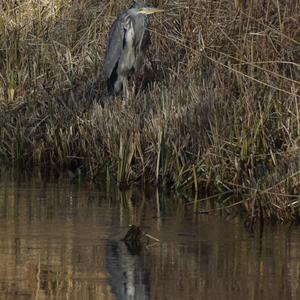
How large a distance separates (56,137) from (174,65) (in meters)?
1.81

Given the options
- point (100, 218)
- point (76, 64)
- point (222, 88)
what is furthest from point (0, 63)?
point (100, 218)

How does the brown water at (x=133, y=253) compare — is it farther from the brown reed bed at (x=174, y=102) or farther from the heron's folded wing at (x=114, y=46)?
the heron's folded wing at (x=114, y=46)

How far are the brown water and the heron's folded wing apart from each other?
10.8 ft

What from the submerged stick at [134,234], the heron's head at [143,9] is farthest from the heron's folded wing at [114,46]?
the submerged stick at [134,234]

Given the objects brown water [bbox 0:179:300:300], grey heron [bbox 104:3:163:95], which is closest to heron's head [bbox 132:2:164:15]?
grey heron [bbox 104:3:163:95]

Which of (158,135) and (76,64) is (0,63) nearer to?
(76,64)

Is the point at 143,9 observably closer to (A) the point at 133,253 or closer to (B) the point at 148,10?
(B) the point at 148,10

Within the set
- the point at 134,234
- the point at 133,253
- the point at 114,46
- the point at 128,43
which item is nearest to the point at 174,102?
the point at 114,46

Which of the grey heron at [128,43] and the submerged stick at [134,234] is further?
the grey heron at [128,43]

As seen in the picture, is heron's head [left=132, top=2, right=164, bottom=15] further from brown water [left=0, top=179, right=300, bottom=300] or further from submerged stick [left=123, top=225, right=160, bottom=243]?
submerged stick [left=123, top=225, right=160, bottom=243]

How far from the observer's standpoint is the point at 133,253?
25.2 feet

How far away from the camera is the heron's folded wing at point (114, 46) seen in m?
12.9

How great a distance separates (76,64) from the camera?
43.6ft

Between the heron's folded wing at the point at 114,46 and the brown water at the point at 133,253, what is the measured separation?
328cm
